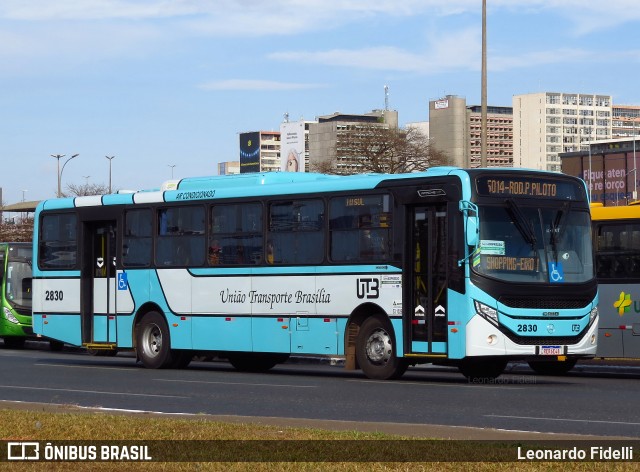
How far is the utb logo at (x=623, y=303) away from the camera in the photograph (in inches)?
980

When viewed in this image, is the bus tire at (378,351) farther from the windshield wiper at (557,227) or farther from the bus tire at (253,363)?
the bus tire at (253,363)

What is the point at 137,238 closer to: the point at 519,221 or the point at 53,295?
the point at 53,295

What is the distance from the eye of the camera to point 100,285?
2741 centimetres

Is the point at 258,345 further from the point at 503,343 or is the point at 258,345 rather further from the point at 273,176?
the point at 503,343

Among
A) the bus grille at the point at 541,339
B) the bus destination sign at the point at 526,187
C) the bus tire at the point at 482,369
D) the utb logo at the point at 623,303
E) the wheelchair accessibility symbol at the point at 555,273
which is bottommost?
the bus tire at the point at 482,369

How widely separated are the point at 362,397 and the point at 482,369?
4.55 meters

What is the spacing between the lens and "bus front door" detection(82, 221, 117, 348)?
2709 cm

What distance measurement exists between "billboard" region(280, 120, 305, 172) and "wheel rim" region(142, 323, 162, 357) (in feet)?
526

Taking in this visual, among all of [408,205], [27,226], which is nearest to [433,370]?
[408,205]

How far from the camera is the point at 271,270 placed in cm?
2409

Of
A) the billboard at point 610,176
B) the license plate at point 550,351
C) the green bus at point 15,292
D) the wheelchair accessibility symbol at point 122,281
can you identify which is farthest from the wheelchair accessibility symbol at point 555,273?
the billboard at point 610,176

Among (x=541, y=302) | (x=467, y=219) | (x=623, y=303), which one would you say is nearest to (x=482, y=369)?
(x=541, y=302)

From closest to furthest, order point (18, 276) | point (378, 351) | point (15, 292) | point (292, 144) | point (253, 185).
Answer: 1. point (378, 351)
2. point (253, 185)
3. point (15, 292)
4. point (18, 276)
5. point (292, 144)

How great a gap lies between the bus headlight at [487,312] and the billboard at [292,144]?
166 meters
